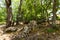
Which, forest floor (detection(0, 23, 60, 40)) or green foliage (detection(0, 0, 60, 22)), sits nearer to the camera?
forest floor (detection(0, 23, 60, 40))

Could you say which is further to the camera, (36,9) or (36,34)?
(36,9)

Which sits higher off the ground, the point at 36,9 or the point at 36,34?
the point at 36,9

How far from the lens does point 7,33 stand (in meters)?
9.32

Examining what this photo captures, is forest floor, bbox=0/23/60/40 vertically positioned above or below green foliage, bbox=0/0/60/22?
below

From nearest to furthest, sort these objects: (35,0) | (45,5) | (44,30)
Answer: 1. (44,30)
2. (45,5)
3. (35,0)

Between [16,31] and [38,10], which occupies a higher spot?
[38,10]

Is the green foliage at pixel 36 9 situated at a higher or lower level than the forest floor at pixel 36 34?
higher

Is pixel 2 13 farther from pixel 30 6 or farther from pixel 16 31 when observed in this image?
pixel 16 31

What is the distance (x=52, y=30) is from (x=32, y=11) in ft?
14.4

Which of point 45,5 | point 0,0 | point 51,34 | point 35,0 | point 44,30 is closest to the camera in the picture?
point 51,34

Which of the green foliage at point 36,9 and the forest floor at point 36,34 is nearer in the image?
the forest floor at point 36,34

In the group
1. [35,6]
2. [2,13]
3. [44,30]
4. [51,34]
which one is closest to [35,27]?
[44,30]

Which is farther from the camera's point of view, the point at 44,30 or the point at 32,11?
the point at 32,11

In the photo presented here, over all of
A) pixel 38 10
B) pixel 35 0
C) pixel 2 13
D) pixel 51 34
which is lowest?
pixel 2 13
